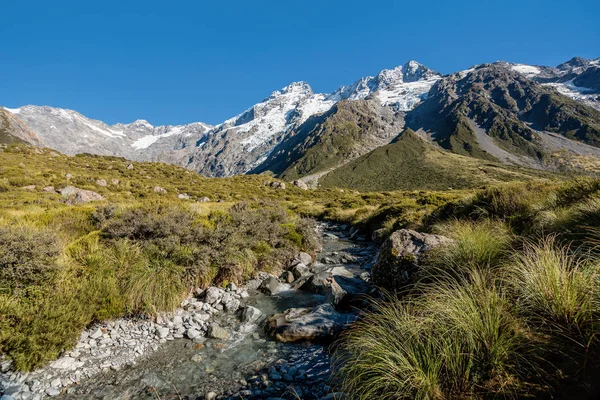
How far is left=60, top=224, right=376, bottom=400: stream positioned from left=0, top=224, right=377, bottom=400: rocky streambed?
2cm

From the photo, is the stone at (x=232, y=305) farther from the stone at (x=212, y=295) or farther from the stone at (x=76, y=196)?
the stone at (x=76, y=196)

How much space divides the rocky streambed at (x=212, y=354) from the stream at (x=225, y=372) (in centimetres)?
2

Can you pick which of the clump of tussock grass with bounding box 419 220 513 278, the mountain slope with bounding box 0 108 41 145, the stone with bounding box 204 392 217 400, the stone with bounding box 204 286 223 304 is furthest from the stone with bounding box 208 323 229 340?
the mountain slope with bounding box 0 108 41 145

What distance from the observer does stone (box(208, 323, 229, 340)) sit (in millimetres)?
7566

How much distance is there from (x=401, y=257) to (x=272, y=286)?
511cm

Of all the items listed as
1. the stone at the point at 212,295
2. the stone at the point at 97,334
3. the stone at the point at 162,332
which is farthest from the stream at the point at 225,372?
the stone at the point at 212,295

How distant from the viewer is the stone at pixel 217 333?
7.57m

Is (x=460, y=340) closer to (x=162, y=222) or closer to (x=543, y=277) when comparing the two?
(x=543, y=277)

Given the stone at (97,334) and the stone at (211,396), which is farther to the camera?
the stone at (97,334)

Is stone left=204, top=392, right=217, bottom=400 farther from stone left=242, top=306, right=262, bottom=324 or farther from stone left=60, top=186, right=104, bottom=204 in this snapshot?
stone left=60, top=186, right=104, bottom=204

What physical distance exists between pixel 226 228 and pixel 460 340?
988 cm

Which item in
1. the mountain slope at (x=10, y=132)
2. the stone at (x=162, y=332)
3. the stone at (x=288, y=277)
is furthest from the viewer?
the mountain slope at (x=10, y=132)

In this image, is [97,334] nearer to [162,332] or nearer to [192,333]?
[162,332]

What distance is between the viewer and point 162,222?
10.9 m
